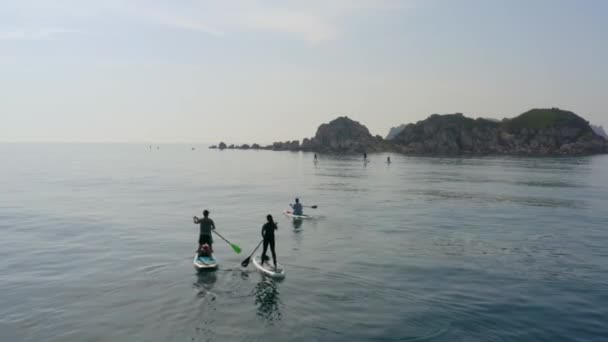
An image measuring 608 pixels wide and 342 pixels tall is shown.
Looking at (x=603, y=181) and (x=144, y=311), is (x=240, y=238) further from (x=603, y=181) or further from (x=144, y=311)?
(x=603, y=181)

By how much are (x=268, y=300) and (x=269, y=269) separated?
3.57m

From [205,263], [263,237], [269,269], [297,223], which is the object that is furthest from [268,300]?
[297,223]

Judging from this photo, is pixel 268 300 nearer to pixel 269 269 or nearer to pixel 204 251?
pixel 269 269

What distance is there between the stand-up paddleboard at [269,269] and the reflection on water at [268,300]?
0.39 m

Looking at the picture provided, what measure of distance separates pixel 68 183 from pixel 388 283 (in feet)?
224

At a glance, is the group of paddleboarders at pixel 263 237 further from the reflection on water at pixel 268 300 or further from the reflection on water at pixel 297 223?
the reflection on water at pixel 297 223

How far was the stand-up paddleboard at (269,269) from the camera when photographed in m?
20.6

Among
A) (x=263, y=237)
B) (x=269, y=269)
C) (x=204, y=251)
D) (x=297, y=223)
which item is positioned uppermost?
(x=263, y=237)

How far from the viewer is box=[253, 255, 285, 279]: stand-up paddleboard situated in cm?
2059

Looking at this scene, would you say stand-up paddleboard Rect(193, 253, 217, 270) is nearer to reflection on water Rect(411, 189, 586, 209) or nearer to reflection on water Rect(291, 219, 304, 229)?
reflection on water Rect(291, 219, 304, 229)

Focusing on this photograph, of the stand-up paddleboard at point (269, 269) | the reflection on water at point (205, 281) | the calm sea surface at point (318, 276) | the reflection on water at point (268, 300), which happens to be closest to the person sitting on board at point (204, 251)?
the reflection on water at point (205, 281)

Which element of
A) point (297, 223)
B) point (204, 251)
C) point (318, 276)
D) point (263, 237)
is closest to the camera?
point (318, 276)

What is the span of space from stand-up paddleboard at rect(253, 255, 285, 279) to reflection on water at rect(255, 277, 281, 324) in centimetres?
39

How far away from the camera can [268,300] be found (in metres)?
17.5
